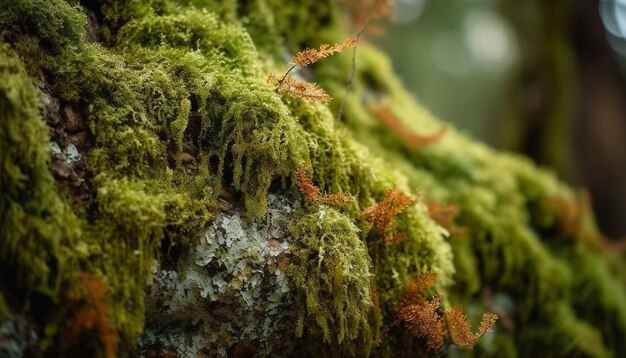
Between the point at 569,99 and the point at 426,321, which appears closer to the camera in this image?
the point at 426,321

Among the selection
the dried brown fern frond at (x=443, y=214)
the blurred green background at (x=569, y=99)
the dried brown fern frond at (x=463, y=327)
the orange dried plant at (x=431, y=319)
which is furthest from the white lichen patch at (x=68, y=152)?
the blurred green background at (x=569, y=99)

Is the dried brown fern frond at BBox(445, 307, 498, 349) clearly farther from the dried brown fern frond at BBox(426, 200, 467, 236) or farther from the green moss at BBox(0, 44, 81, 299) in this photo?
the green moss at BBox(0, 44, 81, 299)

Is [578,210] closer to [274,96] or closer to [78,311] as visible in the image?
[274,96]

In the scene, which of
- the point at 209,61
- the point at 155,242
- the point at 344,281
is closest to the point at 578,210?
the point at 344,281

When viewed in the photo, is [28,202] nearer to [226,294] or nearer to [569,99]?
[226,294]

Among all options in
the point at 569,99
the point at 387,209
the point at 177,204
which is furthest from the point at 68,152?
the point at 569,99

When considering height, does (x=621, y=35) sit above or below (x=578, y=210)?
above

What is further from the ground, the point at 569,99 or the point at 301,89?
the point at 569,99
